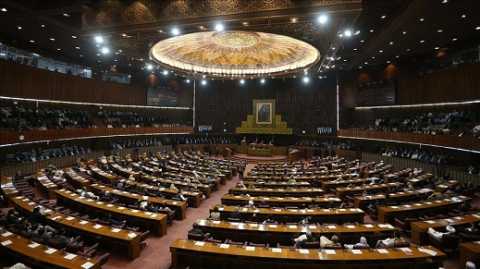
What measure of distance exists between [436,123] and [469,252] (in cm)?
1601

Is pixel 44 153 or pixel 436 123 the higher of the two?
pixel 436 123

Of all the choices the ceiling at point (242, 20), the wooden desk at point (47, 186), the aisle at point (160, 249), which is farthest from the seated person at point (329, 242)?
the wooden desk at point (47, 186)

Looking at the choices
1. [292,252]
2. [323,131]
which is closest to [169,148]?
[323,131]

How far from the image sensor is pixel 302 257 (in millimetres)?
6445

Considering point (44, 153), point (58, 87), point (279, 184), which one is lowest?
point (279, 184)

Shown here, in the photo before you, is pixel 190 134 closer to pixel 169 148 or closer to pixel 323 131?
pixel 169 148

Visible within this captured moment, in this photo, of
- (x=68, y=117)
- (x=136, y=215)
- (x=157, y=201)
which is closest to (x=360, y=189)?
(x=157, y=201)

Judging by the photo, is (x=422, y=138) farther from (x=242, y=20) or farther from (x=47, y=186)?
(x=47, y=186)

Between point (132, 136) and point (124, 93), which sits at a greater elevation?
point (124, 93)

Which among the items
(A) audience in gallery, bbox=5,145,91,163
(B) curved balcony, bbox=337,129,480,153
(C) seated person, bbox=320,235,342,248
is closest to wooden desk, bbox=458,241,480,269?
(C) seated person, bbox=320,235,342,248

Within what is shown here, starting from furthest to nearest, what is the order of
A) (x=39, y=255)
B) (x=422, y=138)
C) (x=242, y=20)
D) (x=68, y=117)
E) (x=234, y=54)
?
(x=68, y=117)
(x=234, y=54)
(x=422, y=138)
(x=242, y=20)
(x=39, y=255)

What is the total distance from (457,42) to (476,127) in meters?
7.23

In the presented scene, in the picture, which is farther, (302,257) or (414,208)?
(414,208)

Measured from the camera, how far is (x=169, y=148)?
3102cm
